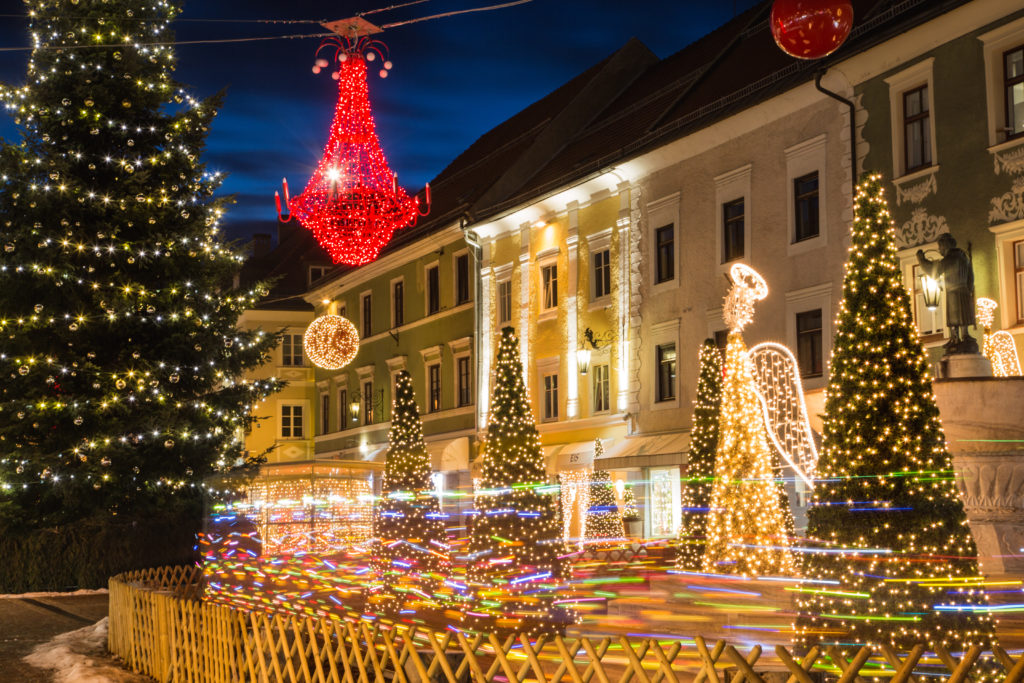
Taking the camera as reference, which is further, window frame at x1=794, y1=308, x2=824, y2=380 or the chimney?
the chimney

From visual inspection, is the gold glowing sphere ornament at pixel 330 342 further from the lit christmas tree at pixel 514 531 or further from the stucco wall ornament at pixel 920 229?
the lit christmas tree at pixel 514 531

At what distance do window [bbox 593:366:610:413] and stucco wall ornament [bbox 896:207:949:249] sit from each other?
1181 cm

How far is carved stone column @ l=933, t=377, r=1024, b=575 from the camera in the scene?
54.9 ft

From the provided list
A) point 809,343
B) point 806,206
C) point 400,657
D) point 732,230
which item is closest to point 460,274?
point 732,230

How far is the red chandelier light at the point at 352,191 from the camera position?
552 inches

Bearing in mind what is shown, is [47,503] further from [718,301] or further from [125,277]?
[718,301]

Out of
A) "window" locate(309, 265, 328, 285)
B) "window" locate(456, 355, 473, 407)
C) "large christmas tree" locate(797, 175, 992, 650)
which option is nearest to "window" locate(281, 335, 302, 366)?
"window" locate(309, 265, 328, 285)

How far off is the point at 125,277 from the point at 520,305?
16.1m

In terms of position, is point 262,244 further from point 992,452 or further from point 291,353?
point 992,452

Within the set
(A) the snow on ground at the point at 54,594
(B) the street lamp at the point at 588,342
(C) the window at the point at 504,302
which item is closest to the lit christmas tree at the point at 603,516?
(B) the street lamp at the point at 588,342

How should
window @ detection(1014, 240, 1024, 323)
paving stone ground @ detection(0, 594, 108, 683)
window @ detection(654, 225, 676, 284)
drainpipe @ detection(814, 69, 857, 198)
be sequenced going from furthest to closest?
window @ detection(654, 225, 676, 284) → drainpipe @ detection(814, 69, 857, 198) → window @ detection(1014, 240, 1024, 323) → paving stone ground @ detection(0, 594, 108, 683)

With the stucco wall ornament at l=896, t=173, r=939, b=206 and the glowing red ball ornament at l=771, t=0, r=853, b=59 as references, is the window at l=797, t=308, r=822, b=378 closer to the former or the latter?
the stucco wall ornament at l=896, t=173, r=939, b=206

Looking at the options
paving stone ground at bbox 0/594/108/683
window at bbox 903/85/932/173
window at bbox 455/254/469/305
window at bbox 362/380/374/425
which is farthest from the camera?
window at bbox 362/380/374/425

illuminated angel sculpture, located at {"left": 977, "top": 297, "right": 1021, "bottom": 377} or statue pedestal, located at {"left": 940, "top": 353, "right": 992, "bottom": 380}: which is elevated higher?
illuminated angel sculpture, located at {"left": 977, "top": 297, "right": 1021, "bottom": 377}
